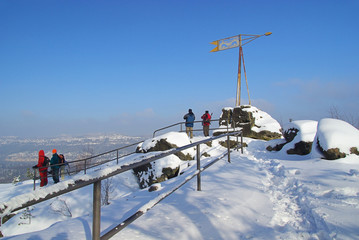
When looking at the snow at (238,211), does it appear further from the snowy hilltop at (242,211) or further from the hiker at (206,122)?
the hiker at (206,122)

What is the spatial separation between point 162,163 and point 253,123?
11.3m

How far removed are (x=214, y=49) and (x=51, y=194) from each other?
761 inches

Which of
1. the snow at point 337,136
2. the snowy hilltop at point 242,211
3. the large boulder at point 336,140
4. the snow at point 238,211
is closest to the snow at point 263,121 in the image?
the snow at point 337,136

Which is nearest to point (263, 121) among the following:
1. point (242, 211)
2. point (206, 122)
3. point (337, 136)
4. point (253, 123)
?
point (253, 123)

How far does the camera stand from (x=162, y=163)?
34.6ft

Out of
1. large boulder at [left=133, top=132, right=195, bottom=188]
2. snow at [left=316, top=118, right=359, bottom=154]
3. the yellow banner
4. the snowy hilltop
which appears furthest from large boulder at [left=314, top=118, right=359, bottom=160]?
the yellow banner

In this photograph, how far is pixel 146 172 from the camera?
431 inches

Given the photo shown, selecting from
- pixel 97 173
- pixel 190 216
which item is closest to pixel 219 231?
pixel 190 216

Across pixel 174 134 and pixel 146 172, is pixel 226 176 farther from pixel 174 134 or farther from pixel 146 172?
pixel 174 134

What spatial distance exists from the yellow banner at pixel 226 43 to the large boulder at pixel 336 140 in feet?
41.5

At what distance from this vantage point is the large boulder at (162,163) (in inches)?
407

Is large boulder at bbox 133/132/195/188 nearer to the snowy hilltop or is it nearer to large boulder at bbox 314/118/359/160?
the snowy hilltop

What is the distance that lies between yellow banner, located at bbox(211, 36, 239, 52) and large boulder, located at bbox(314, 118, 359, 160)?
41.5 feet

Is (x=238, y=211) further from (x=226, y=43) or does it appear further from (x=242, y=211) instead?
(x=226, y=43)
